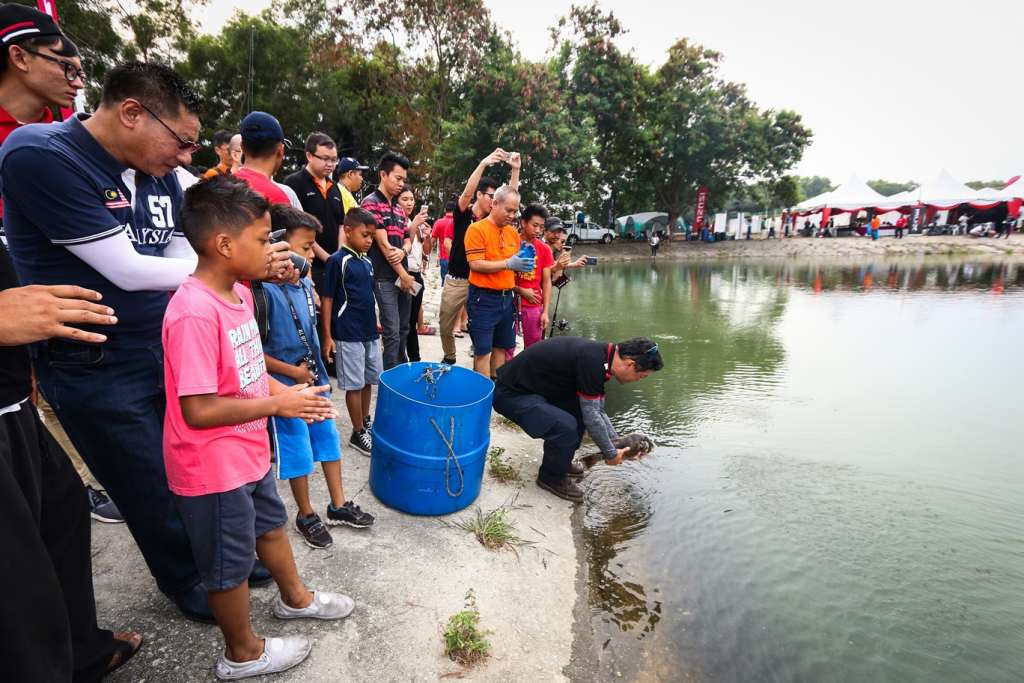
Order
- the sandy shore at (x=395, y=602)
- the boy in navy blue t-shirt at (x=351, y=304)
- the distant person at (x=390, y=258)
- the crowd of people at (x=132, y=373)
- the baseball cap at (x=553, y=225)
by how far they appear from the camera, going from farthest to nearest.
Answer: the baseball cap at (x=553, y=225), the distant person at (x=390, y=258), the boy in navy blue t-shirt at (x=351, y=304), the sandy shore at (x=395, y=602), the crowd of people at (x=132, y=373)

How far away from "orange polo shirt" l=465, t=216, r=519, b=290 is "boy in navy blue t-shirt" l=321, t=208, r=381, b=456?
118 centimetres

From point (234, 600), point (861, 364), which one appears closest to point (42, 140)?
point (234, 600)

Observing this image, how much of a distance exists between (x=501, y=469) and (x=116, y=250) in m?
2.69

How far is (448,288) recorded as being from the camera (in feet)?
17.5

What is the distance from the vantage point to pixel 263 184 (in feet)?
9.89

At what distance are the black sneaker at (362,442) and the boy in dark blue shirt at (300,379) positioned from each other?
84cm

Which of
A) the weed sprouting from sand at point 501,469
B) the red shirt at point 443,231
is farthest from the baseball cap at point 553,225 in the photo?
the weed sprouting from sand at point 501,469

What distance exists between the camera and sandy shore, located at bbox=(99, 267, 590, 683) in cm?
197

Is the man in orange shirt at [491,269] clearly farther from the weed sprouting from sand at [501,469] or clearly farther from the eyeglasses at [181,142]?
the eyeglasses at [181,142]

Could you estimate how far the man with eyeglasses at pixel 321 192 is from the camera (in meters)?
4.14

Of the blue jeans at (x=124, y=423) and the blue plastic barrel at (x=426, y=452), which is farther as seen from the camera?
the blue plastic barrel at (x=426, y=452)

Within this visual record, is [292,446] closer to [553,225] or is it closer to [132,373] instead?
[132,373]

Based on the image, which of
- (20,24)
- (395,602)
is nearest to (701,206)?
(395,602)

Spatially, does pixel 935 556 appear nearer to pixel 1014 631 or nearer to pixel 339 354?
pixel 1014 631
